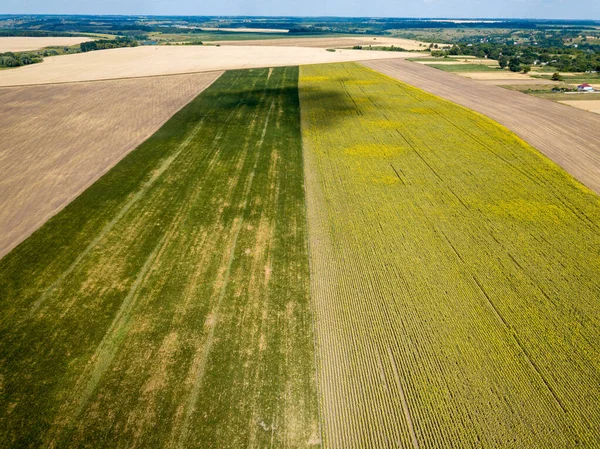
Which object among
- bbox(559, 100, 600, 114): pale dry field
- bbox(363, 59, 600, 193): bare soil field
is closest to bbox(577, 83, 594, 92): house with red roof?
bbox(559, 100, 600, 114): pale dry field

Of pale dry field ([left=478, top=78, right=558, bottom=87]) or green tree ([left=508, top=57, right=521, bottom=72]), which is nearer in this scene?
pale dry field ([left=478, top=78, right=558, bottom=87])

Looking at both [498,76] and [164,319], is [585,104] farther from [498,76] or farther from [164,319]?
[164,319]

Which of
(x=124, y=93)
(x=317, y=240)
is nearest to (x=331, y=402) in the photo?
(x=317, y=240)

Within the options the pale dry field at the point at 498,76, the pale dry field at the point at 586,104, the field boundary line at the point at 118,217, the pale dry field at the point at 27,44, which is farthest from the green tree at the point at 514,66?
the pale dry field at the point at 27,44

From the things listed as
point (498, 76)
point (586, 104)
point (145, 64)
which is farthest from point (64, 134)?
point (498, 76)

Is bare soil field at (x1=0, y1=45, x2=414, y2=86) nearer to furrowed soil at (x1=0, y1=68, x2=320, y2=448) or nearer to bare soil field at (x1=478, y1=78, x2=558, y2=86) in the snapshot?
bare soil field at (x1=478, y1=78, x2=558, y2=86)
